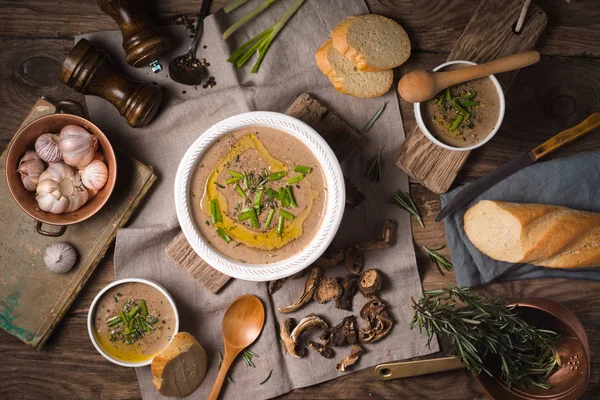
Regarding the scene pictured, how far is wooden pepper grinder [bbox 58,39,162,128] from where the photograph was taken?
6.66 feet

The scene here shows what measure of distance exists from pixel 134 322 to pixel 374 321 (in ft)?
3.19

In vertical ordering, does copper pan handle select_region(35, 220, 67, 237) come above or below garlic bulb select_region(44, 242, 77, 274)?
above

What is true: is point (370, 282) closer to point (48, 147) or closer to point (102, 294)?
point (102, 294)

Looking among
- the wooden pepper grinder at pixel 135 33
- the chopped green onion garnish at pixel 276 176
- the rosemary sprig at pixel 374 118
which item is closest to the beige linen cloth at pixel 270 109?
the rosemary sprig at pixel 374 118

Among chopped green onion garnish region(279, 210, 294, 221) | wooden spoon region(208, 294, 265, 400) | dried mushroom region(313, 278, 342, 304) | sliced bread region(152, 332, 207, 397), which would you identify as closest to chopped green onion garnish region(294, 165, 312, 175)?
chopped green onion garnish region(279, 210, 294, 221)

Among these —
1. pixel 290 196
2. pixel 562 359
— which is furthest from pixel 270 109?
pixel 562 359

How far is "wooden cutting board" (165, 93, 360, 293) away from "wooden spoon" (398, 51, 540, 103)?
0.94ft

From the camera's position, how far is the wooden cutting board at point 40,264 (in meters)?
2.15

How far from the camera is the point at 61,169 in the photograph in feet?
6.63

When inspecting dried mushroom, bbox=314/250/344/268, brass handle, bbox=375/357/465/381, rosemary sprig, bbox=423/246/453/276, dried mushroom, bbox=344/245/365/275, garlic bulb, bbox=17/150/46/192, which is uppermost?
garlic bulb, bbox=17/150/46/192

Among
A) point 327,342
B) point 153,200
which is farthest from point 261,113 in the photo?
point 327,342

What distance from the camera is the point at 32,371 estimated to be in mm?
2238

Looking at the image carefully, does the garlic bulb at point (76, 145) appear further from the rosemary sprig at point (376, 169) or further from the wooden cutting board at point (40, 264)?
the rosemary sprig at point (376, 169)

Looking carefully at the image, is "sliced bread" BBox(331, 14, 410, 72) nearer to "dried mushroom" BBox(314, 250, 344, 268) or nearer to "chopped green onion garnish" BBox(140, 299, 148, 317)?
"dried mushroom" BBox(314, 250, 344, 268)
